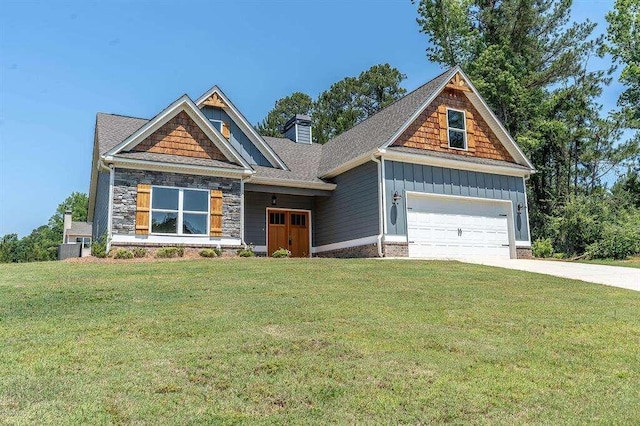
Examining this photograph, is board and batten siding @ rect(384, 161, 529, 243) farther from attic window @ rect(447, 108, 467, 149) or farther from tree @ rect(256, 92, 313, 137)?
tree @ rect(256, 92, 313, 137)

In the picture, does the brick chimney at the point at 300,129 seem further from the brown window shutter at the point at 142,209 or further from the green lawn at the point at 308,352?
the green lawn at the point at 308,352

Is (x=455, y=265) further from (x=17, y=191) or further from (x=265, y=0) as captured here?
(x=17, y=191)

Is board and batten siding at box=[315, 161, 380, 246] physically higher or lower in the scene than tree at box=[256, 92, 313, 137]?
lower

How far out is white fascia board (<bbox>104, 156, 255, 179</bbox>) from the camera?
14453mm

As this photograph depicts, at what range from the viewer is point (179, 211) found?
50.0 feet

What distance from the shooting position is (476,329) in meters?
6.55

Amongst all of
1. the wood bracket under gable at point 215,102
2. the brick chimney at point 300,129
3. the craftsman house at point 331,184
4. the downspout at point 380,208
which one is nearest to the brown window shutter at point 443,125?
the craftsman house at point 331,184

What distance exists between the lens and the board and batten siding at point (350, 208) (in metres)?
16.2

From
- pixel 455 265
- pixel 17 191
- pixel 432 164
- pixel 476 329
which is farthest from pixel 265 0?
pixel 17 191

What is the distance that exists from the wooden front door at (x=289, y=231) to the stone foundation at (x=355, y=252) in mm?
925

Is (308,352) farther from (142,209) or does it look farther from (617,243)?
(617,243)

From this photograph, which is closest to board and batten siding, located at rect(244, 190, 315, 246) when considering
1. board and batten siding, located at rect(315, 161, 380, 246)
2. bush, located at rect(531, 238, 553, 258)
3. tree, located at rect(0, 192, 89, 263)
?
board and batten siding, located at rect(315, 161, 380, 246)

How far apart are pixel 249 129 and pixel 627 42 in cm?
2091

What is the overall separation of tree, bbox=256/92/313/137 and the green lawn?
3393cm
